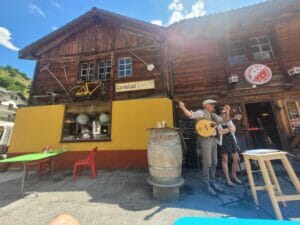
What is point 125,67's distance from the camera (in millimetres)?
7336

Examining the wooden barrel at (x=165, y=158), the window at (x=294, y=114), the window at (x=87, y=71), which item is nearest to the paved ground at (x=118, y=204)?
the wooden barrel at (x=165, y=158)

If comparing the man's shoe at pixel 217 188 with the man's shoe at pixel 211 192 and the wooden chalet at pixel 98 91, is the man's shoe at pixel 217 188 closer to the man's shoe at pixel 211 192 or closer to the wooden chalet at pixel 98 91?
the man's shoe at pixel 211 192

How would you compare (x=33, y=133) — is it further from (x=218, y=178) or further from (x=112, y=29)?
(x=218, y=178)

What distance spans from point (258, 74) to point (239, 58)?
3.50 feet

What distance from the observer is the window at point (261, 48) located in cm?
668

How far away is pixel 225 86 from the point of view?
6.52 metres

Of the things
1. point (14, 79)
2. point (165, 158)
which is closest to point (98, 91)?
point (165, 158)

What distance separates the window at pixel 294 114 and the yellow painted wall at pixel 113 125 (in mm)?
4384

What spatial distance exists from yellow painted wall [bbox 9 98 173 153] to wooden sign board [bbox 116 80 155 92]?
0.62m

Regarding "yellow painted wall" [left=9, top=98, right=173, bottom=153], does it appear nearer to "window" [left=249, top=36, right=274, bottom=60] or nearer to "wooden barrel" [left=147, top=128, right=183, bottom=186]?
"wooden barrel" [left=147, top=128, right=183, bottom=186]

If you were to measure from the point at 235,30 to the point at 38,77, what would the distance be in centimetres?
947

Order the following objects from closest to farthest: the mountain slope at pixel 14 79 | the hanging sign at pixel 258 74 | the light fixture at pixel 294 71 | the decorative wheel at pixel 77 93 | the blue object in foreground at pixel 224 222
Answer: the blue object in foreground at pixel 224 222 < the light fixture at pixel 294 71 < the hanging sign at pixel 258 74 < the decorative wheel at pixel 77 93 < the mountain slope at pixel 14 79

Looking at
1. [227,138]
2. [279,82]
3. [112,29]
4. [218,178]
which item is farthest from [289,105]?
[112,29]

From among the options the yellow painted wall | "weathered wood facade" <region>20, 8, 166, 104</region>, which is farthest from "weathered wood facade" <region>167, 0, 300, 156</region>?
the yellow painted wall
